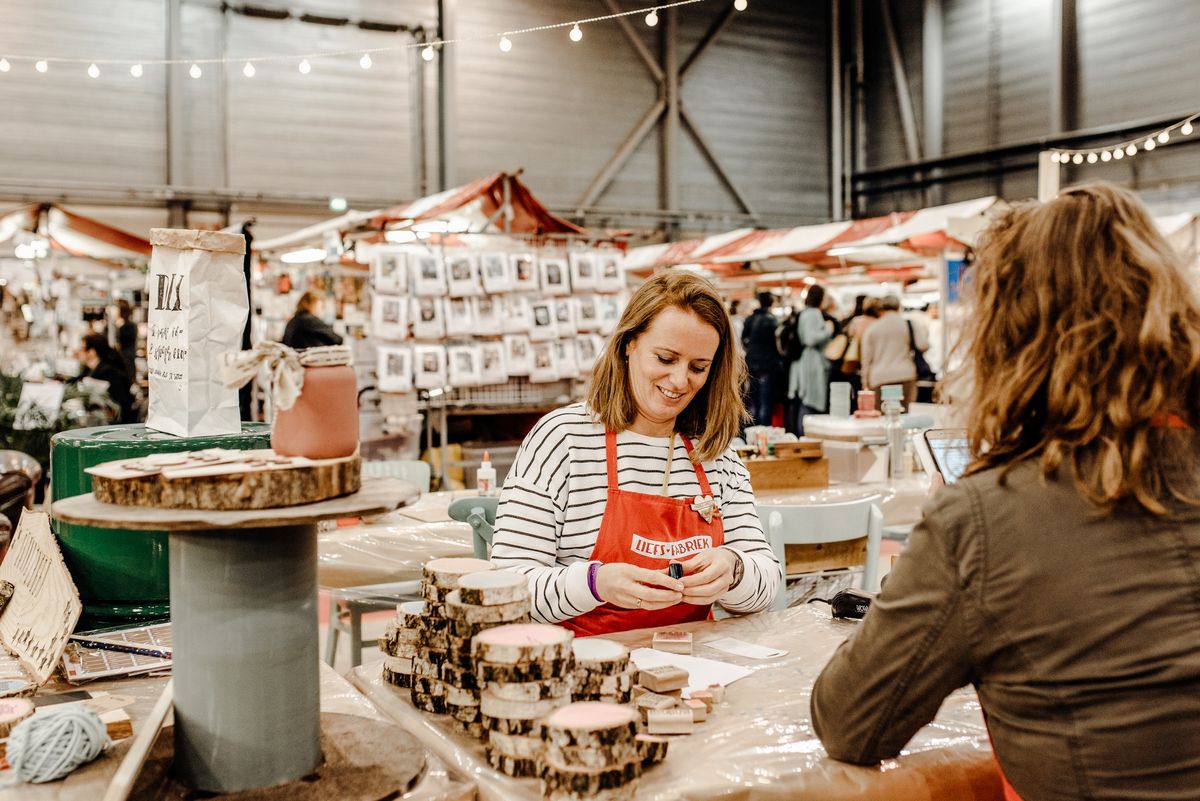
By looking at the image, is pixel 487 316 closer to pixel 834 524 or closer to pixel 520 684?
pixel 834 524

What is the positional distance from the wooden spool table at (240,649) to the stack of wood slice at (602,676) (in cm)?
34

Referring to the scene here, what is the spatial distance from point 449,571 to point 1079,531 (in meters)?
0.86

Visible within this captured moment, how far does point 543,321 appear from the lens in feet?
21.8

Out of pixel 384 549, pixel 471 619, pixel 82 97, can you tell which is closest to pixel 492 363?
pixel 384 549

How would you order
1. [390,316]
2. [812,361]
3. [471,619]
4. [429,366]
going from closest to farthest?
[471,619] → [390,316] → [429,366] → [812,361]

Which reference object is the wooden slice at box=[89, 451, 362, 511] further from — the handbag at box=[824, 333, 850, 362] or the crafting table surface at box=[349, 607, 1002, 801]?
the handbag at box=[824, 333, 850, 362]

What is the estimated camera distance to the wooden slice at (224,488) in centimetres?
119

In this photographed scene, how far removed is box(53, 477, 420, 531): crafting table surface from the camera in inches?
44.8

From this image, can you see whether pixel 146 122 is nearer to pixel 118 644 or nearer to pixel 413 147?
pixel 413 147

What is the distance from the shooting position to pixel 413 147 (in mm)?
12625

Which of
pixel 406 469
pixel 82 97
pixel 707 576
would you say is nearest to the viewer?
pixel 707 576

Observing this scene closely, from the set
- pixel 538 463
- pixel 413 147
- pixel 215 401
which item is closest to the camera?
pixel 215 401

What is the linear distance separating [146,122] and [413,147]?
308 centimetres

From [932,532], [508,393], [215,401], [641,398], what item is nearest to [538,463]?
[641,398]
